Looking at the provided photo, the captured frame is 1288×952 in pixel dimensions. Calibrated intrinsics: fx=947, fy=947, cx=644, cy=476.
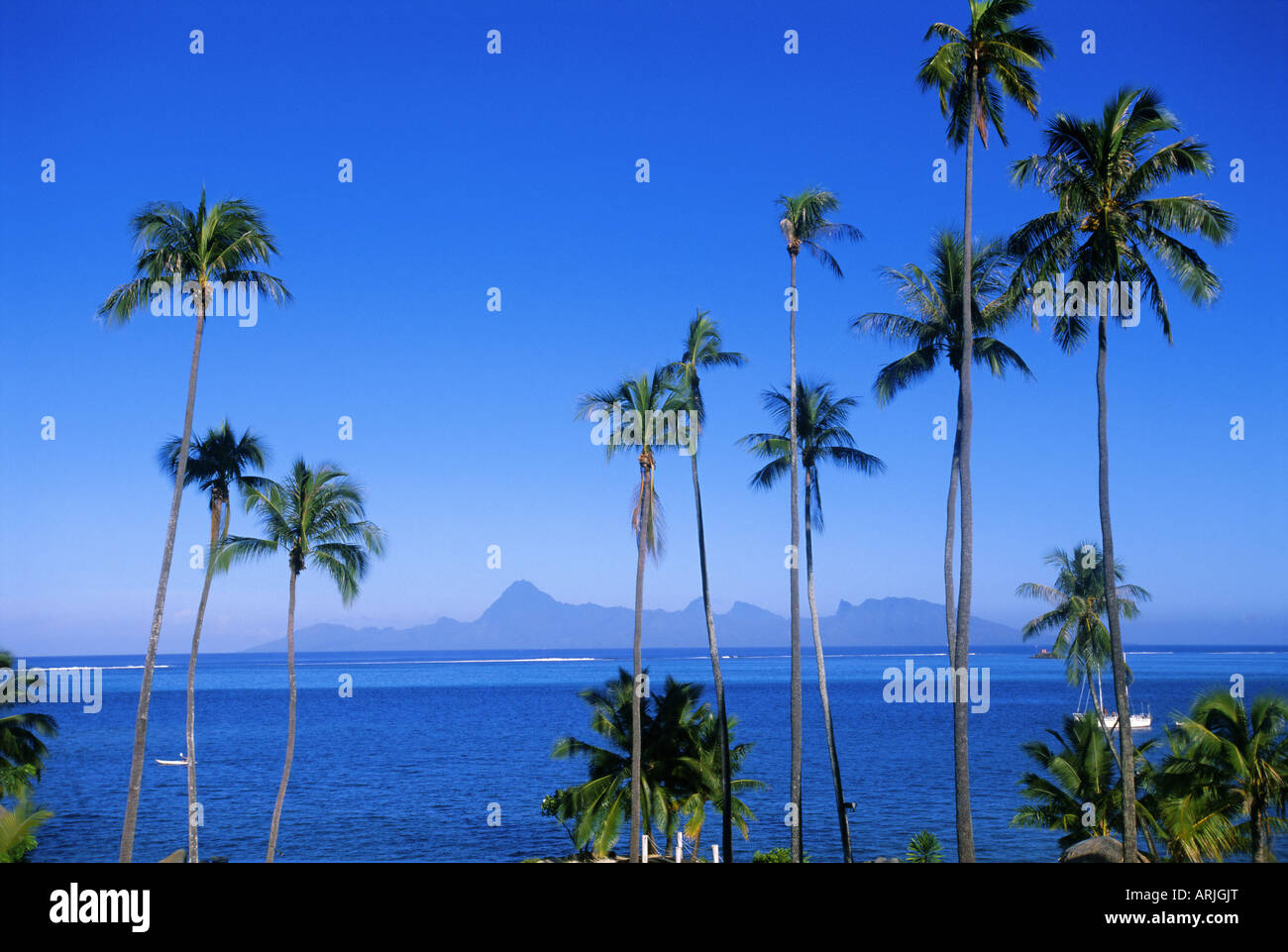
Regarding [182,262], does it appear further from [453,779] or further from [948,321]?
[453,779]

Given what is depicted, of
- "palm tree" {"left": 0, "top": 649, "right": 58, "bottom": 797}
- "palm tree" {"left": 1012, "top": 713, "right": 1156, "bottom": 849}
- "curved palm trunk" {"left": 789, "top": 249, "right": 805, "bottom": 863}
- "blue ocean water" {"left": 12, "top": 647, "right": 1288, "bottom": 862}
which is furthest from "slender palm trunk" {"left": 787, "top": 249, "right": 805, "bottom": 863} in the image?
"palm tree" {"left": 0, "top": 649, "right": 58, "bottom": 797}

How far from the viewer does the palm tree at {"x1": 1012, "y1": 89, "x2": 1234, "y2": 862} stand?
1931 cm

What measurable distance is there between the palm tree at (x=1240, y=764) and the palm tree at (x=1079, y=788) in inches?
142

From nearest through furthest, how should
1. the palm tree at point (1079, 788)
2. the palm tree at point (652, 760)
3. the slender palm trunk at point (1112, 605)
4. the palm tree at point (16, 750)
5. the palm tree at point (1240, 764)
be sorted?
the slender palm trunk at point (1112, 605), the palm tree at point (1240, 764), the palm tree at point (1079, 788), the palm tree at point (16, 750), the palm tree at point (652, 760)

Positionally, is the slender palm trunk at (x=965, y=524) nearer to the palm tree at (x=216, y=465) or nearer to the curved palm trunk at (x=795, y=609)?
the curved palm trunk at (x=795, y=609)

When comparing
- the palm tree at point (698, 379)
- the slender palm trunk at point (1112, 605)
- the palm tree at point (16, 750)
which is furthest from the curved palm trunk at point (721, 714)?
the palm tree at point (16, 750)

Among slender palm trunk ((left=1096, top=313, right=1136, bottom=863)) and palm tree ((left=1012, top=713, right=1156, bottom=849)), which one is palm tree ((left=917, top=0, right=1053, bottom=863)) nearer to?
slender palm trunk ((left=1096, top=313, right=1136, bottom=863))

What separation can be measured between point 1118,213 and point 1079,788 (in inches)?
673

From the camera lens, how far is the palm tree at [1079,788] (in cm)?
2784

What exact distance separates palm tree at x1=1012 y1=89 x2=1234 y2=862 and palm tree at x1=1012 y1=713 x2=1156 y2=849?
8807mm

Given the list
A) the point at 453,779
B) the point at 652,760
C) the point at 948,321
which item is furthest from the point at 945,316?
the point at 453,779
